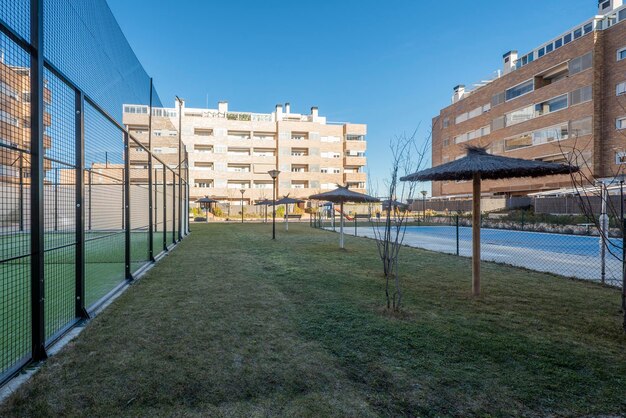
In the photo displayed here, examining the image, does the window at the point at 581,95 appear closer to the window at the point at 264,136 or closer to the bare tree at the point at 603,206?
the bare tree at the point at 603,206

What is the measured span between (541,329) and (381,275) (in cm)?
354

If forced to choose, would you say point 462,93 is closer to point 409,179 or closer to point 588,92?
point 588,92

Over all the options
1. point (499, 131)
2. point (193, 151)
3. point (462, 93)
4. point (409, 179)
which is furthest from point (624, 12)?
point (193, 151)

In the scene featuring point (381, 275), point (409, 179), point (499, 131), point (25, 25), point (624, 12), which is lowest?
point (381, 275)

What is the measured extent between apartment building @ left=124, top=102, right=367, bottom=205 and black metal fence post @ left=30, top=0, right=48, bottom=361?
48.9 metres

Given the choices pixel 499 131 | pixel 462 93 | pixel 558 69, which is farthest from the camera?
pixel 462 93

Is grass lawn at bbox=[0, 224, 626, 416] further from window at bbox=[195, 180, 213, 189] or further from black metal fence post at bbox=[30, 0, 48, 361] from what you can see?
window at bbox=[195, 180, 213, 189]

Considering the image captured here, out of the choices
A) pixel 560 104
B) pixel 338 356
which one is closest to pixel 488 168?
pixel 338 356

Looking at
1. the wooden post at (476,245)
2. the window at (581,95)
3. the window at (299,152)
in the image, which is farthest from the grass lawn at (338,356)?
the window at (299,152)

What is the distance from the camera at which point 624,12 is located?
2841 centimetres

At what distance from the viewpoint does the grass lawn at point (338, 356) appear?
7.96ft

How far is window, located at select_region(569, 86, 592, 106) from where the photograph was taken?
A: 93.7 ft

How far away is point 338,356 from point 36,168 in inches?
118

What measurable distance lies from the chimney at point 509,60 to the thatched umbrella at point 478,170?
42.4m
